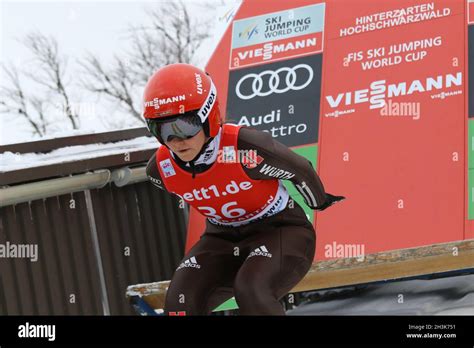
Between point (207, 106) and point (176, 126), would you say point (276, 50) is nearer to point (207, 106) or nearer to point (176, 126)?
point (207, 106)

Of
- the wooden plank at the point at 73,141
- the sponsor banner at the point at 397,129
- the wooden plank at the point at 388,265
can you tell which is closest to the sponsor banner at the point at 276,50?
the sponsor banner at the point at 397,129

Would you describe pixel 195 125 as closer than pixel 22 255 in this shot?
Yes

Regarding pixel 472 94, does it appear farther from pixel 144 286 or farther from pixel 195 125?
pixel 195 125

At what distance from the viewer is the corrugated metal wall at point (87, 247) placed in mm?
6305

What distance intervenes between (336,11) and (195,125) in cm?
475

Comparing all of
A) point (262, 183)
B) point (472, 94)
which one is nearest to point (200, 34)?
point (472, 94)

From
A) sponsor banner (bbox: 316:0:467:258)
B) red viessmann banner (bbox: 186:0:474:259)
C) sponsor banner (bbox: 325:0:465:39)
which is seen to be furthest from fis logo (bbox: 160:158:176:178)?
sponsor banner (bbox: 325:0:465:39)

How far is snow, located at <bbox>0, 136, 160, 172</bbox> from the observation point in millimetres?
6188

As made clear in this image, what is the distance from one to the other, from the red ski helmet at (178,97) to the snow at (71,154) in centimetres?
242

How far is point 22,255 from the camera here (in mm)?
6297

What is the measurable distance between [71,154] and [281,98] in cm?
261

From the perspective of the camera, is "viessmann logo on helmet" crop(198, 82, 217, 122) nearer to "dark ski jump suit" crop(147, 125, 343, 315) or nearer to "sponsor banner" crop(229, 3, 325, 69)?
"dark ski jump suit" crop(147, 125, 343, 315)

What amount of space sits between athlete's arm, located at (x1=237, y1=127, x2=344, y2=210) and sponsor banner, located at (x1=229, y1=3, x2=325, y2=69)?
425 centimetres
